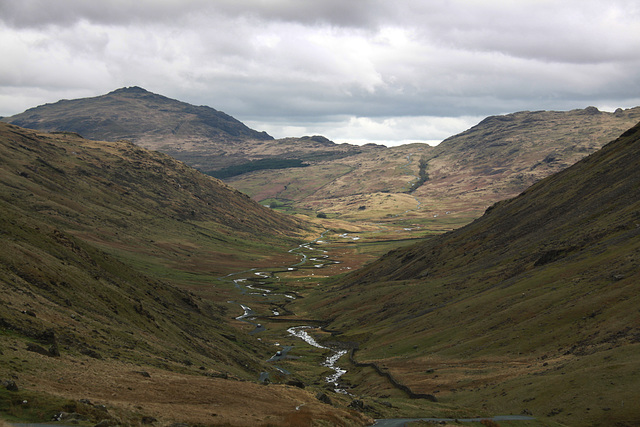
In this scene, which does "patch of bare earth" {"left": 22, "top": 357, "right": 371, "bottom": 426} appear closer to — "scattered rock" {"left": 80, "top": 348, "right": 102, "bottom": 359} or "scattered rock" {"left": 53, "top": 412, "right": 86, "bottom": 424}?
"scattered rock" {"left": 80, "top": 348, "right": 102, "bottom": 359}

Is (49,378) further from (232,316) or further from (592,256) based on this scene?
(232,316)

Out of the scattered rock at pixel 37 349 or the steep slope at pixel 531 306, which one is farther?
the steep slope at pixel 531 306

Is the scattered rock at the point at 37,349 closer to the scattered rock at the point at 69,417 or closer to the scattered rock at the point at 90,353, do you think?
the scattered rock at the point at 90,353

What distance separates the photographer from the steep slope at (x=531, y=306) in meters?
57.9

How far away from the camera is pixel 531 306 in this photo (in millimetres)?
87875

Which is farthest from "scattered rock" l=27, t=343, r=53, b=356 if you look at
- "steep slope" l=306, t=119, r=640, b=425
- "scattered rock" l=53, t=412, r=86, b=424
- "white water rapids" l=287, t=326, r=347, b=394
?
"white water rapids" l=287, t=326, r=347, b=394

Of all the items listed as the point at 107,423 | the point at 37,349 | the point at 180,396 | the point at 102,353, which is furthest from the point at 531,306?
→ the point at 37,349

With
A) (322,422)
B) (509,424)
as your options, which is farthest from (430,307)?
(322,422)

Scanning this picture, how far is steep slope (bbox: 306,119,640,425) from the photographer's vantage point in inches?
2280

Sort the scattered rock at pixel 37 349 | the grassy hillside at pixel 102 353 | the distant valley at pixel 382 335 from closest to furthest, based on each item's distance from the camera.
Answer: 1. the grassy hillside at pixel 102 353
2. the distant valley at pixel 382 335
3. the scattered rock at pixel 37 349

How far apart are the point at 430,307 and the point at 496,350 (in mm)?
39184

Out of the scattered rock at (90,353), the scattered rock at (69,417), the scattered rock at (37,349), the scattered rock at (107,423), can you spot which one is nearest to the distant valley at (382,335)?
the scattered rock at (37,349)

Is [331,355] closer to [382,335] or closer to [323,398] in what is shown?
[382,335]

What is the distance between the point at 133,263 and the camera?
646ft
